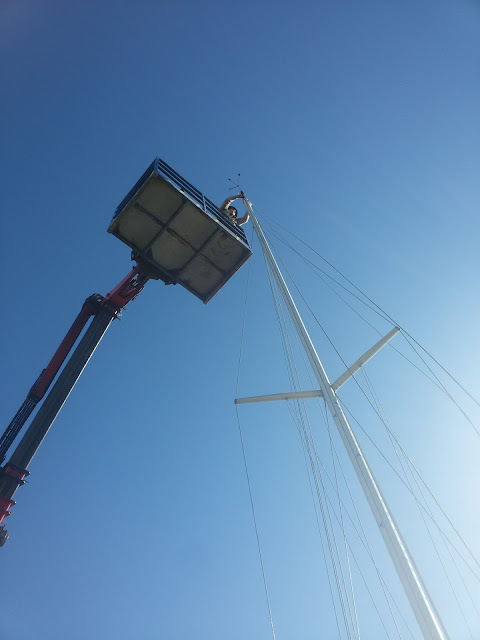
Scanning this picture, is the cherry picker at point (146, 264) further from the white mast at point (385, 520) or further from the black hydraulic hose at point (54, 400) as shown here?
the white mast at point (385, 520)

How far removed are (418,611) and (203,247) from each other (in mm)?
12563

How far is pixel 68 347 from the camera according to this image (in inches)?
643

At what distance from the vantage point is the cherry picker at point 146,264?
42.3ft

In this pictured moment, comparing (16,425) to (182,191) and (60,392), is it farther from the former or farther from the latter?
(182,191)

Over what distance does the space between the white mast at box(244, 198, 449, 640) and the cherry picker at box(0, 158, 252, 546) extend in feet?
25.8

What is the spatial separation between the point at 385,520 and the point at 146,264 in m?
13.5

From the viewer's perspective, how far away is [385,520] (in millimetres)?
4977

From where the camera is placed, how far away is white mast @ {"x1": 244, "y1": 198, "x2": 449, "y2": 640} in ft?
13.7

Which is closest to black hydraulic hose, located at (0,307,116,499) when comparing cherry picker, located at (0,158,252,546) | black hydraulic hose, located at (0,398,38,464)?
cherry picker, located at (0,158,252,546)

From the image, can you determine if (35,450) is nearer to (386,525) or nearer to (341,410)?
(341,410)

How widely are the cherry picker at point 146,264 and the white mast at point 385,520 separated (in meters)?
7.85

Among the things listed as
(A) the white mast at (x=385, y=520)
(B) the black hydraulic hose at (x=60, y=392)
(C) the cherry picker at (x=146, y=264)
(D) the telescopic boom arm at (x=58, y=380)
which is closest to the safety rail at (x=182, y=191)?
(C) the cherry picker at (x=146, y=264)

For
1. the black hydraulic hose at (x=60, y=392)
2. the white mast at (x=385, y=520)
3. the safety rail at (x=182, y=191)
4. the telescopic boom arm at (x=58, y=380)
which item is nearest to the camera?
the white mast at (x=385, y=520)

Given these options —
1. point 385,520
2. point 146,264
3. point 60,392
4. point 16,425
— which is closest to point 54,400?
point 60,392
